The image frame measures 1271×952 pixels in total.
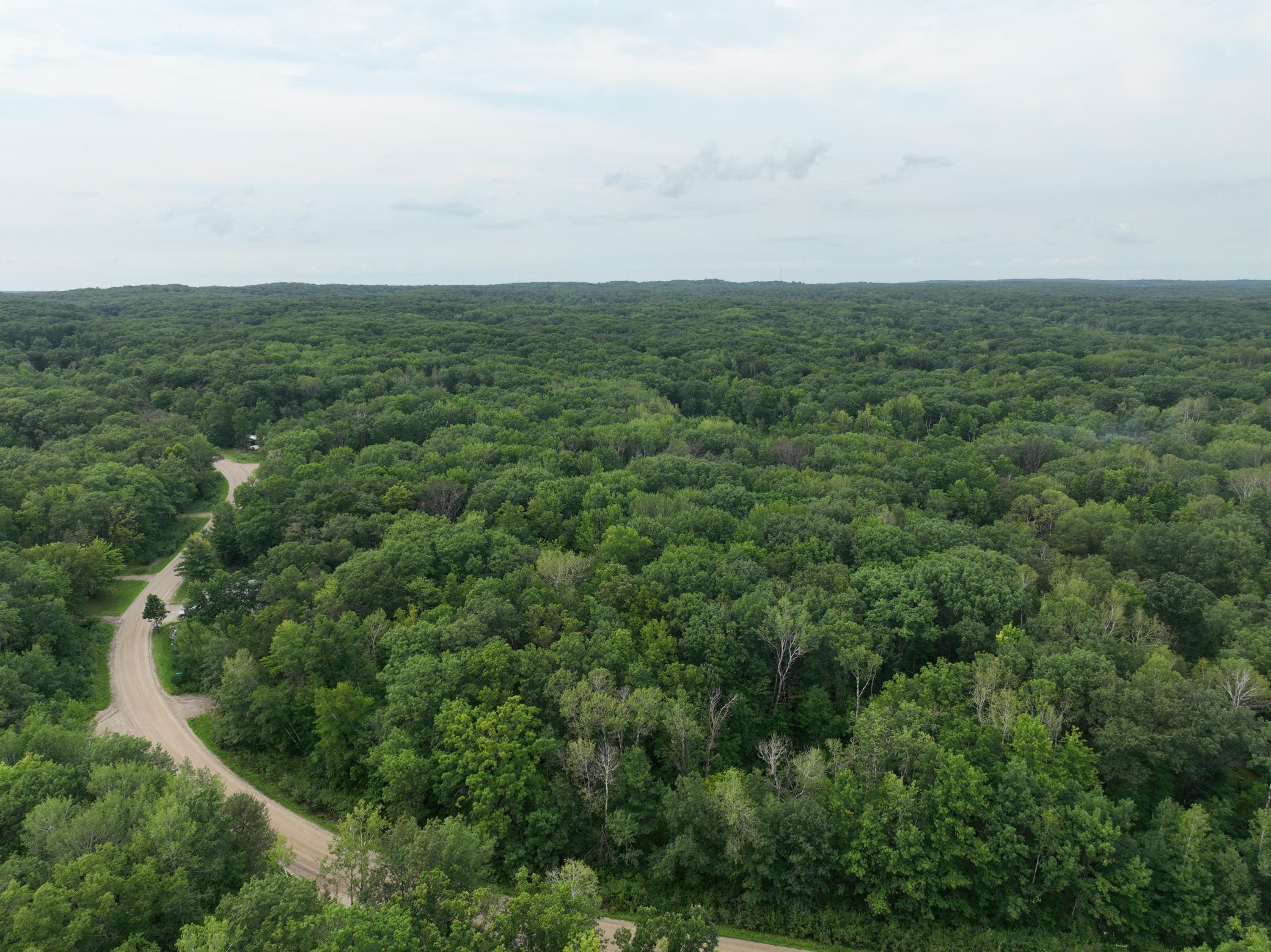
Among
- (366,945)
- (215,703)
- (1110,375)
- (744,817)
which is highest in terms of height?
(1110,375)

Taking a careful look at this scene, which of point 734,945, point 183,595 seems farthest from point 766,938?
point 183,595

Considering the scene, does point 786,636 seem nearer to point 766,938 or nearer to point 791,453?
point 766,938

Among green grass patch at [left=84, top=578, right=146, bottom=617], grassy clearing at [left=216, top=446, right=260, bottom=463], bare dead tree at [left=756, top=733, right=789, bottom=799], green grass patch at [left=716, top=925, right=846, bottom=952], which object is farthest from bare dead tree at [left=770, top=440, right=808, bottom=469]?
grassy clearing at [left=216, top=446, right=260, bottom=463]

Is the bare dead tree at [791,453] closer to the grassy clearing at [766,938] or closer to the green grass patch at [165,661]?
the grassy clearing at [766,938]

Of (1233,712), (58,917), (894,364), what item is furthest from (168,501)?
(894,364)

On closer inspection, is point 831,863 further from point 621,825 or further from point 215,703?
point 215,703

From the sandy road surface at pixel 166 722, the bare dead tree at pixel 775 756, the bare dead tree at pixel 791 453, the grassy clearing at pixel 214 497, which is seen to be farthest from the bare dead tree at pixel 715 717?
the grassy clearing at pixel 214 497
